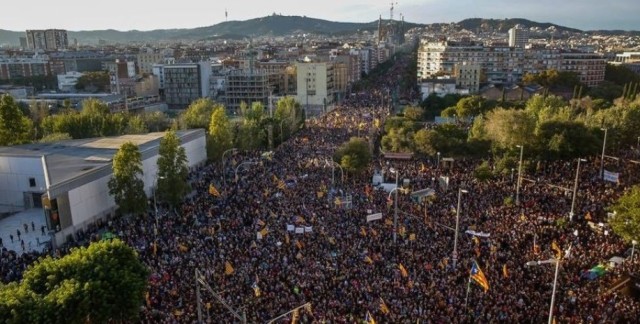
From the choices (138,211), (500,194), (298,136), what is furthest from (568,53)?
(138,211)

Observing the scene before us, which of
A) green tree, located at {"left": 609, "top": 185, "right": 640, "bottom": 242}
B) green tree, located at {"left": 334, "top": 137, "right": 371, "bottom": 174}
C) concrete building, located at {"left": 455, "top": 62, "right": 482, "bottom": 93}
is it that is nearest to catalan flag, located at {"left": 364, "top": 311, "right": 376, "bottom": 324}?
green tree, located at {"left": 609, "top": 185, "right": 640, "bottom": 242}

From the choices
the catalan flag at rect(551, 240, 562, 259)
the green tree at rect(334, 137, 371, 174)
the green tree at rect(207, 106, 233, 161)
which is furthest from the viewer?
the green tree at rect(207, 106, 233, 161)

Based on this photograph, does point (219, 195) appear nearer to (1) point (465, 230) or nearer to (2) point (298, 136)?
(1) point (465, 230)

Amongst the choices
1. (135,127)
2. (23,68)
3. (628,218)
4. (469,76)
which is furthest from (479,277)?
(23,68)

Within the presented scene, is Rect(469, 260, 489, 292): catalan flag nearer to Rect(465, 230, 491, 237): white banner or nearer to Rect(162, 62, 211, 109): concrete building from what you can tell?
Rect(465, 230, 491, 237): white banner

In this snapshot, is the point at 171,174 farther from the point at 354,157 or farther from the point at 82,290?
the point at 82,290

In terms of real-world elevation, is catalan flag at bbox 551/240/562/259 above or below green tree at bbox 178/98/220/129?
below

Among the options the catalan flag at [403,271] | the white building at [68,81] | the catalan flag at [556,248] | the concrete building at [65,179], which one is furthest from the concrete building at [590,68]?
the white building at [68,81]
